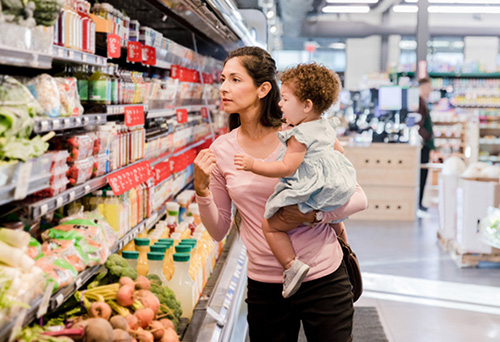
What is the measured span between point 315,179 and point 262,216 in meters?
0.27

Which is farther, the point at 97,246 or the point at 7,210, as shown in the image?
the point at 97,246

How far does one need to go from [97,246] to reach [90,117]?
541mm

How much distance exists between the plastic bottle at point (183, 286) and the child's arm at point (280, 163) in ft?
3.53

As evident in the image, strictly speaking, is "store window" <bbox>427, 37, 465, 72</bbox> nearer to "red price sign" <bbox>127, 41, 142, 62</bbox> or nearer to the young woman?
"red price sign" <bbox>127, 41, 142, 62</bbox>

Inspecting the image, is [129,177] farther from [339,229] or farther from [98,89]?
[339,229]

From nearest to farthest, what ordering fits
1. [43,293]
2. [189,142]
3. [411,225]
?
→ [43,293] → [189,142] → [411,225]

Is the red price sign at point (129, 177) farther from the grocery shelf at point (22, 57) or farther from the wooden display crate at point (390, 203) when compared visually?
the wooden display crate at point (390, 203)

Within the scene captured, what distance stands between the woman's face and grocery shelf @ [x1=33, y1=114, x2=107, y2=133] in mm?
567

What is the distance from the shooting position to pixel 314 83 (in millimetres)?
2256

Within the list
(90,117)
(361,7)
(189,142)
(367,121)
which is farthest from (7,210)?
(361,7)

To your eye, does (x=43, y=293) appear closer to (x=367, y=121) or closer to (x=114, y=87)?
(x=114, y=87)

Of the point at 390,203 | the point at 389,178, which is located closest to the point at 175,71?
the point at 389,178

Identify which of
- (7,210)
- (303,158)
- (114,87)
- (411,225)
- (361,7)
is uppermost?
(361,7)

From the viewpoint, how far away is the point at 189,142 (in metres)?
5.39
